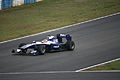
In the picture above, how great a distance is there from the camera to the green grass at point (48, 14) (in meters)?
27.4

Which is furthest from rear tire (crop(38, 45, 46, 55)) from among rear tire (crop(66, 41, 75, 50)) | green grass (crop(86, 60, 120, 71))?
green grass (crop(86, 60, 120, 71))

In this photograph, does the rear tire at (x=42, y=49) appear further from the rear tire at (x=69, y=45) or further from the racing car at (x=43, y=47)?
the rear tire at (x=69, y=45)

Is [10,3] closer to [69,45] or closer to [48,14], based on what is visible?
[48,14]

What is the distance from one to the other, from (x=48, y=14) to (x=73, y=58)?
13475 mm

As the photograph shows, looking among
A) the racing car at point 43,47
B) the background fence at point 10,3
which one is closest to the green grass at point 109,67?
the racing car at point 43,47

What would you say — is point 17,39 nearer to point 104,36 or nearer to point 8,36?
point 8,36

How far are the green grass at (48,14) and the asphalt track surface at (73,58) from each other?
1931 millimetres

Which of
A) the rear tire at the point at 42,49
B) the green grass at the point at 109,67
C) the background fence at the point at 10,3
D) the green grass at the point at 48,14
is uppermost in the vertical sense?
the background fence at the point at 10,3

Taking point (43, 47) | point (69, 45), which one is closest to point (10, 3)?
point (69, 45)

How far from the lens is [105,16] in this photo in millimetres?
29422

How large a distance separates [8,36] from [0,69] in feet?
27.8

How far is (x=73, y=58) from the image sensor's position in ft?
61.8

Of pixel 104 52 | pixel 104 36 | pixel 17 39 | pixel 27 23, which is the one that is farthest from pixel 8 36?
pixel 104 52

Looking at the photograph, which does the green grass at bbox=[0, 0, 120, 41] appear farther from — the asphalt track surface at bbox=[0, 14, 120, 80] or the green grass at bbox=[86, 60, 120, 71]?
the green grass at bbox=[86, 60, 120, 71]
